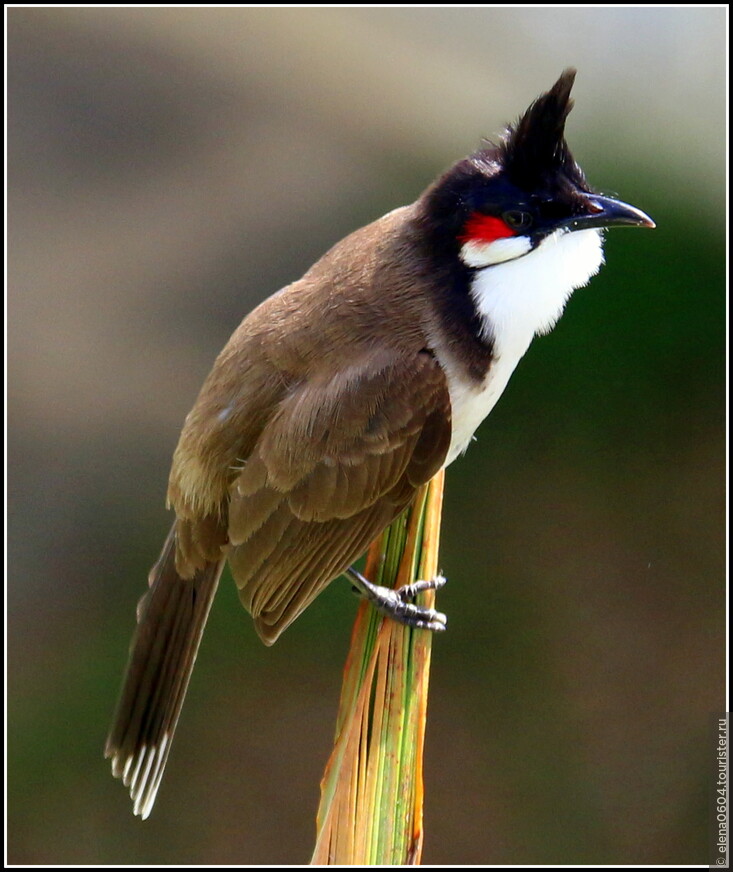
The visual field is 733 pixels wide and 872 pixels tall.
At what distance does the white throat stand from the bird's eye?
55 mm

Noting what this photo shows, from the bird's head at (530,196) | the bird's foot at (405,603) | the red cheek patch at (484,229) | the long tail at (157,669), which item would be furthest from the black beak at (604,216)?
the long tail at (157,669)

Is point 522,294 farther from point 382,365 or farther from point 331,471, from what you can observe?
point 331,471

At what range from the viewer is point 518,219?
2.32 meters

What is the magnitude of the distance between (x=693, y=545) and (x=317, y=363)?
2.63m

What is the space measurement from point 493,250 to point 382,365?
34 cm

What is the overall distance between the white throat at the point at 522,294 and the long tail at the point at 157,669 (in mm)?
759

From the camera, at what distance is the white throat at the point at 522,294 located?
2.36 m

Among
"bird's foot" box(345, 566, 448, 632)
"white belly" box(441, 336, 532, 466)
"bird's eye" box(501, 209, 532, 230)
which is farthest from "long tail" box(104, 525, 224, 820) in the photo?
"bird's eye" box(501, 209, 532, 230)

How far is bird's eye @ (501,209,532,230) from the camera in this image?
91.2 inches

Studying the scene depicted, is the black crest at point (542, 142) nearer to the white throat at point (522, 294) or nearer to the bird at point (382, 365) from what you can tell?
the bird at point (382, 365)

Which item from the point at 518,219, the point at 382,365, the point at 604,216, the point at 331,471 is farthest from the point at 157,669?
the point at 604,216

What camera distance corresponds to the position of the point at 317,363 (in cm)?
247

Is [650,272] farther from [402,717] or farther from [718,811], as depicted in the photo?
[402,717]

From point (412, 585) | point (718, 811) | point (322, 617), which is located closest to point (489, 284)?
point (412, 585)
